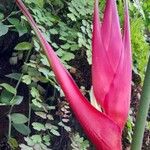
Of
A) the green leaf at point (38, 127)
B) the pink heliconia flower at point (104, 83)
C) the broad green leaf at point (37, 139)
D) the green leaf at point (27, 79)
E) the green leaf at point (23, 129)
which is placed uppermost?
the pink heliconia flower at point (104, 83)

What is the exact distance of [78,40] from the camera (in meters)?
1.07

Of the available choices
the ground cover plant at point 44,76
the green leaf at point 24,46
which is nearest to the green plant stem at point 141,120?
the ground cover plant at point 44,76

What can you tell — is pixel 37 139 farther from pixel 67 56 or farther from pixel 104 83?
pixel 104 83

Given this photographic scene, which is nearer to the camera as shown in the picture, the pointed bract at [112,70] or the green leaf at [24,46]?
the pointed bract at [112,70]

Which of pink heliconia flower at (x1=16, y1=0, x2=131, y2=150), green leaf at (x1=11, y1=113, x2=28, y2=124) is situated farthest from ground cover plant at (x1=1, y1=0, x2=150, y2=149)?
pink heliconia flower at (x1=16, y1=0, x2=131, y2=150)

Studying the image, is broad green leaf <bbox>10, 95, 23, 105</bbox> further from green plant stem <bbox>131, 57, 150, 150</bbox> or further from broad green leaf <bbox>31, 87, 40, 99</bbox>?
green plant stem <bbox>131, 57, 150, 150</bbox>

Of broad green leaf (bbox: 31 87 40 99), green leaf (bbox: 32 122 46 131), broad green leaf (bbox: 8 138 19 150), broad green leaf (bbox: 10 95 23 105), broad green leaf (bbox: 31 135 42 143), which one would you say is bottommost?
broad green leaf (bbox: 8 138 19 150)

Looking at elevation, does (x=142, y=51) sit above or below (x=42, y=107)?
above

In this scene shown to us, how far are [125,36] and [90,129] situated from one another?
14 cm

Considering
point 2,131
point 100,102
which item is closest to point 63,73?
point 100,102

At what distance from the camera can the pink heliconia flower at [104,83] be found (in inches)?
23.1

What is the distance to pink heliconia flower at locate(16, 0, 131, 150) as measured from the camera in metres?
0.59

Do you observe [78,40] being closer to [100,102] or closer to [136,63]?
[136,63]

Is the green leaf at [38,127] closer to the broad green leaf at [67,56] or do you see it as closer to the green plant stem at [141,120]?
the broad green leaf at [67,56]
